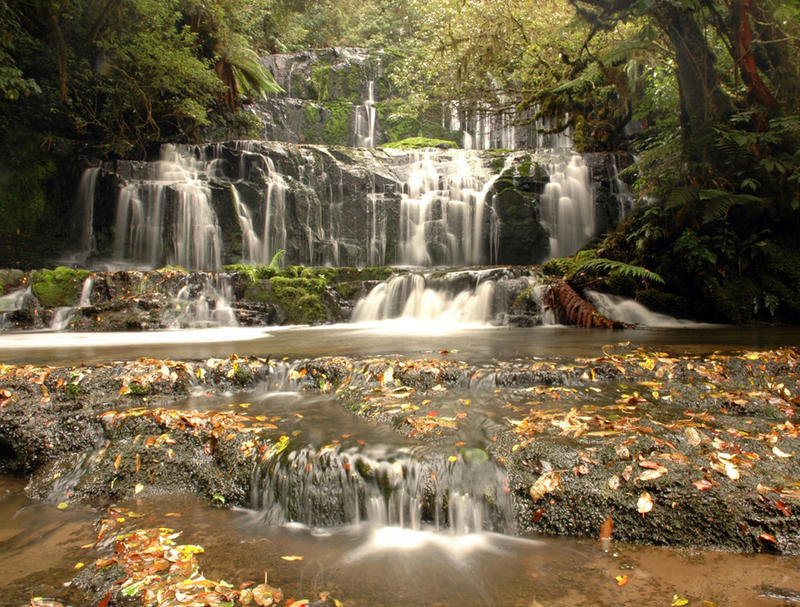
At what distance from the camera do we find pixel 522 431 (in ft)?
9.19

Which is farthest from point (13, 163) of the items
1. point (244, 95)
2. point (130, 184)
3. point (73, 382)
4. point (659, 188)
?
point (659, 188)

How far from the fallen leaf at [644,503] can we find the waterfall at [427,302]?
715 centimetres

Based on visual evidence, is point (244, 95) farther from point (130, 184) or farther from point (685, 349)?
point (685, 349)

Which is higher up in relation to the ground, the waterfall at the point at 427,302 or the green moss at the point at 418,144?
the green moss at the point at 418,144

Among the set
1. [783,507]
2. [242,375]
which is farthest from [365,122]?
[783,507]

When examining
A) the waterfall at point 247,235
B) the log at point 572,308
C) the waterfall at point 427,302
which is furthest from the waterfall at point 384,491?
the waterfall at point 247,235

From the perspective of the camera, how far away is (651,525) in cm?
209

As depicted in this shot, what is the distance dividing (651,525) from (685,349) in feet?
11.5

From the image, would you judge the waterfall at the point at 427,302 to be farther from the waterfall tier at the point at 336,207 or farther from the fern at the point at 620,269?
the waterfall tier at the point at 336,207

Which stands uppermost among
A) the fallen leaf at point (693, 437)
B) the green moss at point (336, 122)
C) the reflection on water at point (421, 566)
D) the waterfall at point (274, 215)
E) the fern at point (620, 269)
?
the green moss at point (336, 122)

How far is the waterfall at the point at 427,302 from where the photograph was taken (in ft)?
31.3

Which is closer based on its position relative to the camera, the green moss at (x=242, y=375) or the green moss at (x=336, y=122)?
the green moss at (x=242, y=375)

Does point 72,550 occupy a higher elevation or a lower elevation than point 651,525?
lower

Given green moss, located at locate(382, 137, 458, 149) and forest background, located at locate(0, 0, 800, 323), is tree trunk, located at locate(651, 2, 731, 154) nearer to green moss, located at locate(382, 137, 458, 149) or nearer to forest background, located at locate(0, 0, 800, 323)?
forest background, located at locate(0, 0, 800, 323)
